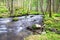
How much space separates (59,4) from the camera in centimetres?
3384

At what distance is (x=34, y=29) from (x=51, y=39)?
4.97 m

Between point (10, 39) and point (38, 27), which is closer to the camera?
point (10, 39)

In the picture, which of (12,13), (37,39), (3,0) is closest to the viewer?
(37,39)

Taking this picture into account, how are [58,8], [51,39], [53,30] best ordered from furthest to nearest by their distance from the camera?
[58,8] < [53,30] < [51,39]

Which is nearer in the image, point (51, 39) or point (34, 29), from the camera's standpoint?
point (51, 39)

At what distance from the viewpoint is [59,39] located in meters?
9.63

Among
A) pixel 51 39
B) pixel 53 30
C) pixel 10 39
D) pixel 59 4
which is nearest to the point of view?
pixel 51 39

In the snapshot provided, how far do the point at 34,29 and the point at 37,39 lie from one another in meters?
4.15

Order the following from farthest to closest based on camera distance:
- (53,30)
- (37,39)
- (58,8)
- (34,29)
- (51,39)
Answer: (58,8) → (34,29) → (53,30) → (37,39) → (51,39)

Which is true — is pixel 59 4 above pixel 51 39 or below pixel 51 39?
above

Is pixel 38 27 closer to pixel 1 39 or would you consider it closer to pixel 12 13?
pixel 1 39

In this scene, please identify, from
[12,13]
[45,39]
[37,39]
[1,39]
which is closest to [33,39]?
[37,39]

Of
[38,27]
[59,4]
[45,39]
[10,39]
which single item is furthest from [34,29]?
[59,4]

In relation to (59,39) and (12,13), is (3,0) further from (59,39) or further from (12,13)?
(59,39)
